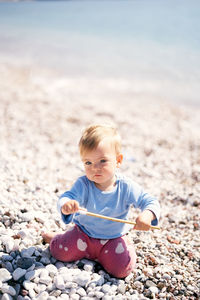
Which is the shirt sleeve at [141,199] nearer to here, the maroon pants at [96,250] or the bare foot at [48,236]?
the maroon pants at [96,250]

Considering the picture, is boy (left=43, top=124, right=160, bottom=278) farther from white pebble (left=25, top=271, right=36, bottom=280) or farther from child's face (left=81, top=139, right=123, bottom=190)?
white pebble (left=25, top=271, right=36, bottom=280)

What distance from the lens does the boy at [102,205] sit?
245 centimetres

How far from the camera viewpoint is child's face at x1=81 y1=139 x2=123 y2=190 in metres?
2.44

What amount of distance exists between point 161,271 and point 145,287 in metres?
0.20

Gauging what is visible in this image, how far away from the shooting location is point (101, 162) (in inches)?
97.0

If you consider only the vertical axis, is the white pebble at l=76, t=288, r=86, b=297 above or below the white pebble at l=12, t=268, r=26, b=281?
below

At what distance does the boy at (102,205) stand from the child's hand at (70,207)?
70 millimetres

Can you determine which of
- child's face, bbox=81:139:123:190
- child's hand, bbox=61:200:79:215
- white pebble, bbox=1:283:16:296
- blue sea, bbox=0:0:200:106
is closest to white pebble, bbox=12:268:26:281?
white pebble, bbox=1:283:16:296

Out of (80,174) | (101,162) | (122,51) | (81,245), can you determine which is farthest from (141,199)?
(122,51)

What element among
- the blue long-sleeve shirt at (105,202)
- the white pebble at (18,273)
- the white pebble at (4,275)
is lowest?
the white pebble at (18,273)

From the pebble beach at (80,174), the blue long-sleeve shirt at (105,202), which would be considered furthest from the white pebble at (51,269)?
the blue long-sleeve shirt at (105,202)

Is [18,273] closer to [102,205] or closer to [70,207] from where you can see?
[70,207]

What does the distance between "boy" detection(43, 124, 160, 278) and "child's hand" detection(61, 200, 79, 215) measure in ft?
0.23

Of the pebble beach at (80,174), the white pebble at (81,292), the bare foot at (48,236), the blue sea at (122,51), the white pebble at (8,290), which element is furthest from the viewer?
the blue sea at (122,51)
